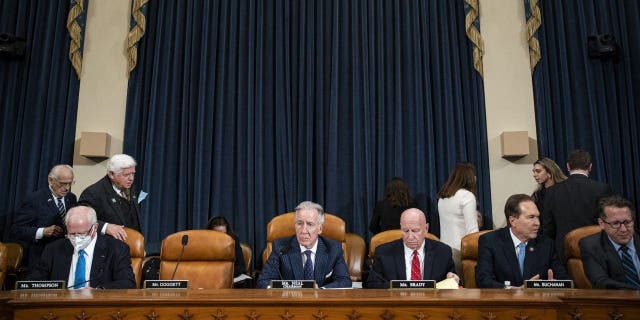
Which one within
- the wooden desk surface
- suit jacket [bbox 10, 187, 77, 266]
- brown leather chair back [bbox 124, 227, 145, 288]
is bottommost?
the wooden desk surface

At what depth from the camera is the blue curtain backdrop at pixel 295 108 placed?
19.6ft

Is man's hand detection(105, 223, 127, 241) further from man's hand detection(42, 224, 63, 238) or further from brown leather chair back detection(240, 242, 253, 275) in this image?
brown leather chair back detection(240, 242, 253, 275)

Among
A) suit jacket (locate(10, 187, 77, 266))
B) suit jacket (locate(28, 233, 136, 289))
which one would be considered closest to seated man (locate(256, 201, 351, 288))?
suit jacket (locate(28, 233, 136, 289))

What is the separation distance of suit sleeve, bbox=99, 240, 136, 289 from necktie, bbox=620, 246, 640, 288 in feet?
9.52

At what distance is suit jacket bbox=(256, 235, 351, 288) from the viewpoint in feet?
11.8

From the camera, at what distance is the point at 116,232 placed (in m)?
4.02

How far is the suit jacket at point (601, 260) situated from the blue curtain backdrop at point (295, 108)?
2447mm

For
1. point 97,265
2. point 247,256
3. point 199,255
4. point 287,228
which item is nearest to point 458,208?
point 287,228

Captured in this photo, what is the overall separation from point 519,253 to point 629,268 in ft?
1.97

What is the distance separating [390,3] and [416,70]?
2.71 ft

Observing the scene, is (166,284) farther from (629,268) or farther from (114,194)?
(629,268)

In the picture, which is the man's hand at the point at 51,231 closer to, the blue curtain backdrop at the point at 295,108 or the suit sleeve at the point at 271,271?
the blue curtain backdrop at the point at 295,108

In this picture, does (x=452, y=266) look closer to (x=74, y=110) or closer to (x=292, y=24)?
(x=292, y=24)

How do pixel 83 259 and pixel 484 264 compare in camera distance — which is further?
pixel 83 259
